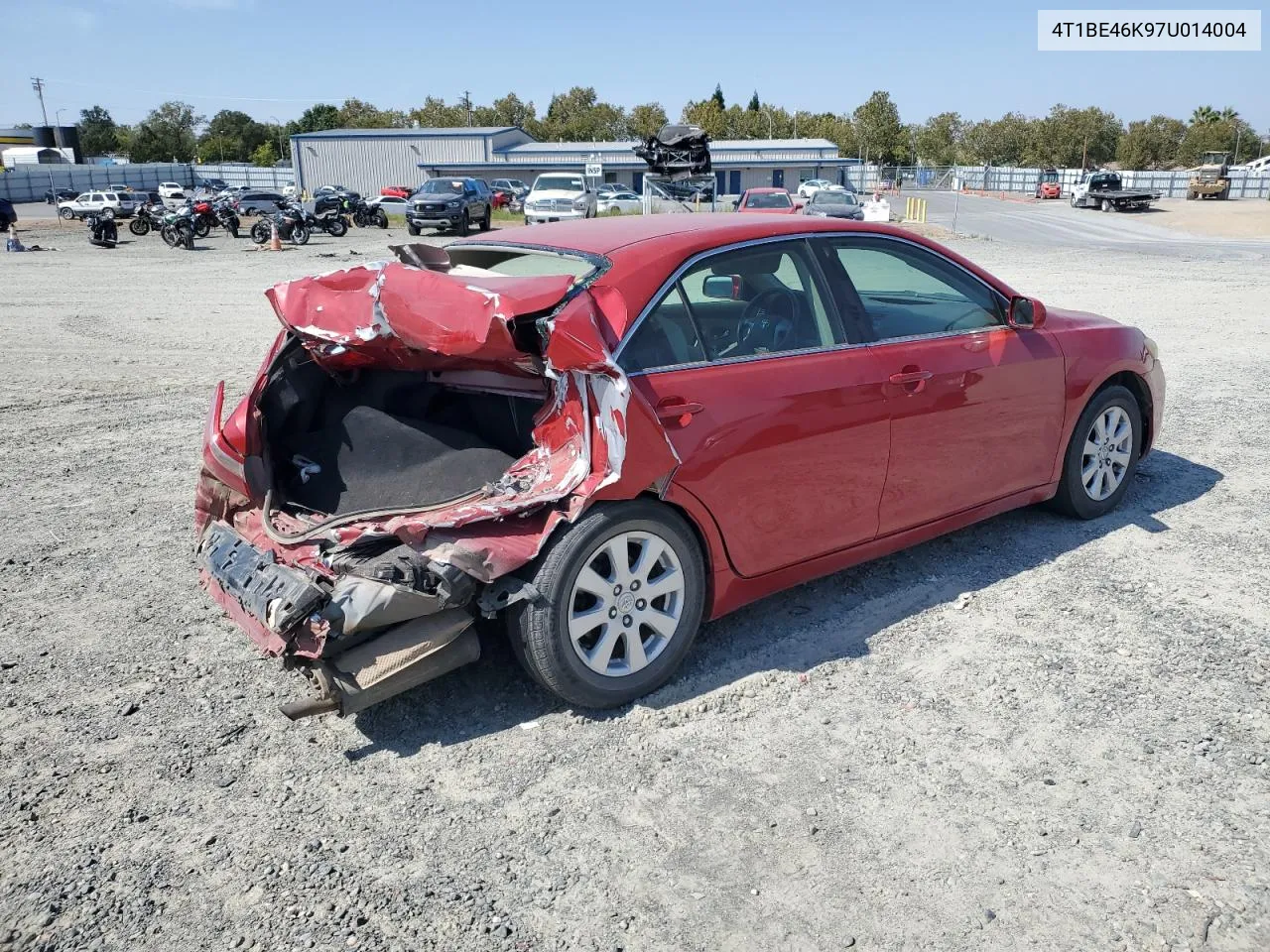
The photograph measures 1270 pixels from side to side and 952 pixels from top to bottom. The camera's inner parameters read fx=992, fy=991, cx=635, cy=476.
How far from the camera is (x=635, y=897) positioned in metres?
2.70

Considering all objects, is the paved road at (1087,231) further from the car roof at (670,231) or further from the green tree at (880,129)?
the green tree at (880,129)

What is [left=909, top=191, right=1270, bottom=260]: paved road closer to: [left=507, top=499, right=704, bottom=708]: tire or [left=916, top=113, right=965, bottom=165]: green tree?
[left=507, top=499, right=704, bottom=708]: tire

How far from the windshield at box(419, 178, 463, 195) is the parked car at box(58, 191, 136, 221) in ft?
56.5

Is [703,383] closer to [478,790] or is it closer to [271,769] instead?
[478,790]

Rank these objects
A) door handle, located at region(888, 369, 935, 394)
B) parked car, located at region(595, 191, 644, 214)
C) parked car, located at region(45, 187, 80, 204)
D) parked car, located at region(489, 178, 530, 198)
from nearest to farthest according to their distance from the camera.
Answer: door handle, located at region(888, 369, 935, 394)
parked car, located at region(595, 191, 644, 214)
parked car, located at region(489, 178, 530, 198)
parked car, located at region(45, 187, 80, 204)

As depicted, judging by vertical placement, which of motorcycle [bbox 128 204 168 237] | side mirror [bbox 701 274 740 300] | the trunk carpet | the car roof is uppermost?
motorcycle [bbox 128 204 168 237]

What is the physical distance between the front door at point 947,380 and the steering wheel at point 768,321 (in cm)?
27

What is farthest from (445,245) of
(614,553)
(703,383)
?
(614,553)

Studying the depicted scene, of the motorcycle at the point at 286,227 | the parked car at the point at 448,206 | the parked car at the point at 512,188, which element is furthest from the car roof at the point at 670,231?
the parked car at the point at 512,188

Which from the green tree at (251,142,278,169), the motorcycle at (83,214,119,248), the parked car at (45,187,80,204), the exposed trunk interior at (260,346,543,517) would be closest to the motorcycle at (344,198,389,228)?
the motorcycle at (83,214,119,248)

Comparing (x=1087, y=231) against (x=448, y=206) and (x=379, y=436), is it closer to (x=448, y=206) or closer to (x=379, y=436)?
(x=448, y=206)

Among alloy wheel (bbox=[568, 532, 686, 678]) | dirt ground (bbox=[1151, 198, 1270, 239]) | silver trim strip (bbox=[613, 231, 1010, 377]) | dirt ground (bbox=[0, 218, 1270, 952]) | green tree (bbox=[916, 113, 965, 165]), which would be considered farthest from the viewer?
green tree (bbox=[916, 113, 965, 165])

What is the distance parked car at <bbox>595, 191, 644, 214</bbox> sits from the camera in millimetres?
38737

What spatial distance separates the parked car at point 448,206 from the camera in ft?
104
